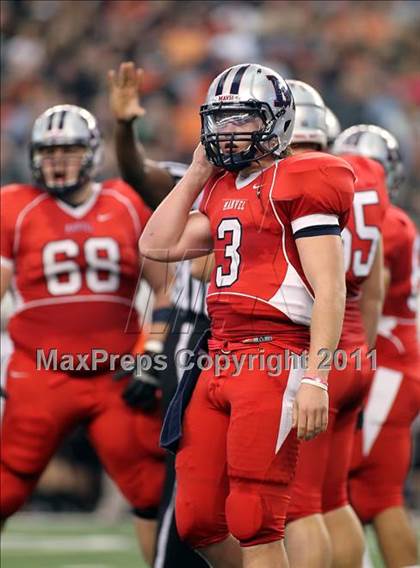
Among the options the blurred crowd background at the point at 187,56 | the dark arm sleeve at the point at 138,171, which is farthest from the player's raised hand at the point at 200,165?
the blurred crowd background at the point at 187,56

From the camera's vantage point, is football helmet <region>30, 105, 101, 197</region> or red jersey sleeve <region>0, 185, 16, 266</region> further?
football helmet <region>30, 105, 101, 197</region>

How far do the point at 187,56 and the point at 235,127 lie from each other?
9.28m

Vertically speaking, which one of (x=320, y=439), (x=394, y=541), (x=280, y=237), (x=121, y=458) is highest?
(x=280, y=237)

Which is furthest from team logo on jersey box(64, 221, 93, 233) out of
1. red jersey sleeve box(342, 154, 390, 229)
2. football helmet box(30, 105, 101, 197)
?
red jersey sleeve box(342, 154, 390, 229)

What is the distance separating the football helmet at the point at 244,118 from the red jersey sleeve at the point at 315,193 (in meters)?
0.14

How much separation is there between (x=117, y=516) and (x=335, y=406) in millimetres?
4954

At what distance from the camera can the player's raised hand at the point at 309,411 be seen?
4098mm

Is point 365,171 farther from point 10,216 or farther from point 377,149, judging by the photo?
point 10,216

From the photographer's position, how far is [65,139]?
239 inches

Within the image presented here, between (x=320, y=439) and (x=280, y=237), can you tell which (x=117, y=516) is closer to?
(x=320, y=439)

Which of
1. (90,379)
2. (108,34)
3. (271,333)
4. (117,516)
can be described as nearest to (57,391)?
(90,379)

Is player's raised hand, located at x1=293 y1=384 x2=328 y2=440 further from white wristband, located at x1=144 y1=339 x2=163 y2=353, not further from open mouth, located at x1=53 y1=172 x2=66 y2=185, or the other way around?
open mouth, located at x1=53 y1=172 x2=66 y2=185

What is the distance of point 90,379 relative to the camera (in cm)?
596

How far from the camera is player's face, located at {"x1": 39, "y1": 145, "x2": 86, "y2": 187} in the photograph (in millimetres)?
6027
